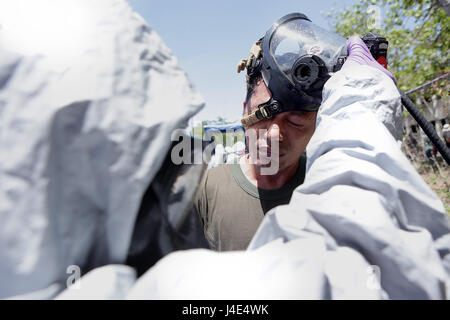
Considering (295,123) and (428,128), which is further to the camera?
(295,123)

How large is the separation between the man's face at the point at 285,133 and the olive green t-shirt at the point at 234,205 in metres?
0.13

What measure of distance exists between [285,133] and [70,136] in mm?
1246

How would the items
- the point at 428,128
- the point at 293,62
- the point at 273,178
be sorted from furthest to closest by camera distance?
the point at 273,178 < the point at 293,62 < the point at 428,128

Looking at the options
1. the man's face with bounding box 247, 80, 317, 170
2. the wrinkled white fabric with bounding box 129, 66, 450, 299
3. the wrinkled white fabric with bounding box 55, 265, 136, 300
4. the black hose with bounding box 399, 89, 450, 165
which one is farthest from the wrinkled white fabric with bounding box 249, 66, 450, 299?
the man's face with bounding box 247, 80, 317, 170

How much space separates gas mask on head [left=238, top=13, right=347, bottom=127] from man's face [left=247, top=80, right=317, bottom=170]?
0.05 meters

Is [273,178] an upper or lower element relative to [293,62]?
lower

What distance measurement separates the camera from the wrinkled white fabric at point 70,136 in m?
0.49

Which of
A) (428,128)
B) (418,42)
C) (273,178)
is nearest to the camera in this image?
(428,128)

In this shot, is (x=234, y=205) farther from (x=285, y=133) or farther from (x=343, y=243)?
(x=343, y=243)

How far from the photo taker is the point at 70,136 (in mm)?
517

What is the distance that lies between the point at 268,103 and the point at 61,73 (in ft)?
3.85

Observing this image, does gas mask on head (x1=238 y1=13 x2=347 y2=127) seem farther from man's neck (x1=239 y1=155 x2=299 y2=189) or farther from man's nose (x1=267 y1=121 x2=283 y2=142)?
man's neck (x1=239 y1=155 x2=299 y2=189)

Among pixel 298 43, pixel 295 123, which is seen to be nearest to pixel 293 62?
pixel 298 43
